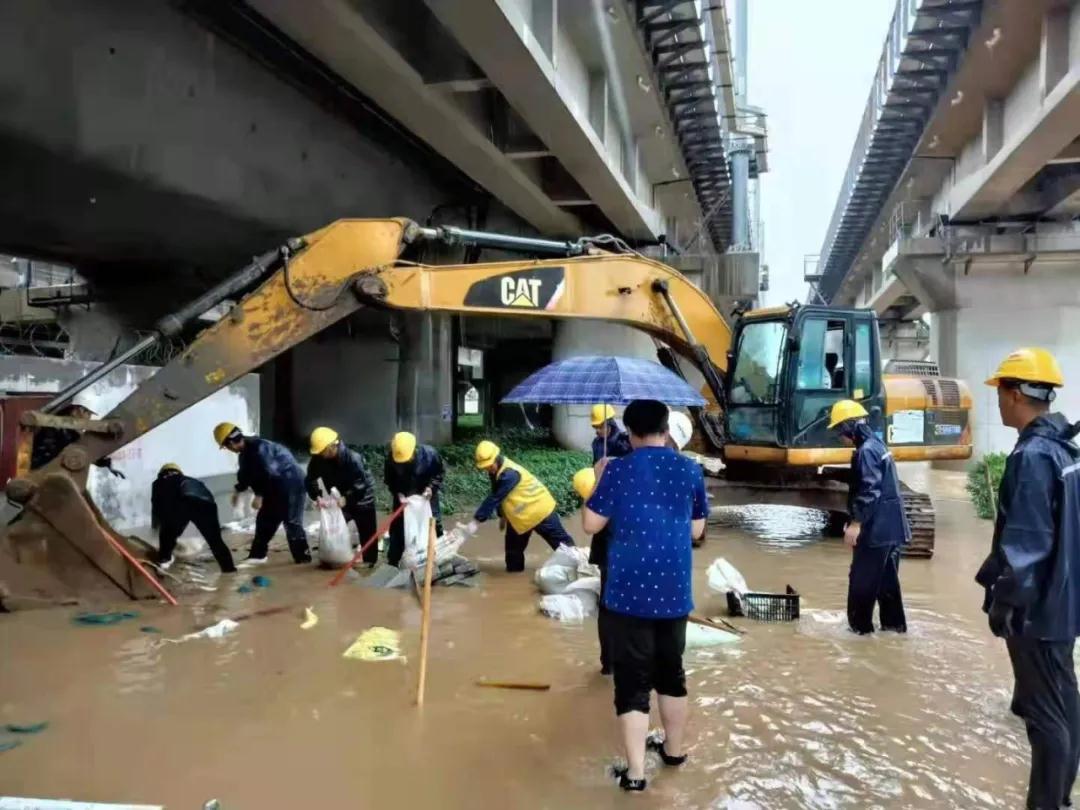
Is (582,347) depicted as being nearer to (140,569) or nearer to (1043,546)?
(140,569)

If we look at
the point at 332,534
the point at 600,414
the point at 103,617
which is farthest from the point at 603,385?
the point at 103,617

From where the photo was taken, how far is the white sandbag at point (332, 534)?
25.6ft

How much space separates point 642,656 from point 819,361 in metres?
6.72

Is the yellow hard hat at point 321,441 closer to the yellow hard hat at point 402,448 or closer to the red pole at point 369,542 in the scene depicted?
the yellow hard hat at point 402,448

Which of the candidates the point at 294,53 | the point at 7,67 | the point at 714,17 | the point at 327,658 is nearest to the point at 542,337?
the point at 714,17

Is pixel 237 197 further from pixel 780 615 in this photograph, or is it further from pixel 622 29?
pixel 780 615

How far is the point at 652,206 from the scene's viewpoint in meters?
17.4

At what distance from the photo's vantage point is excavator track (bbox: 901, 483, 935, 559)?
893 centimetres

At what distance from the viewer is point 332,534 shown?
25.7 ft

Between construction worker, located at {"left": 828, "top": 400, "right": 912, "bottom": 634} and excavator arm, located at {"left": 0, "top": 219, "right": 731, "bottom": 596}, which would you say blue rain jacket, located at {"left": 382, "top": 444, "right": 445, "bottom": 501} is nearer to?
excavator arm, located at {"left": 0, "top": 219, "right": 731, "bottom": 596}

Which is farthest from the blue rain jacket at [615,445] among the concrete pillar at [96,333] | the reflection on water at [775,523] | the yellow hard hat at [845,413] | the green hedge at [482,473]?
the concrete pillar at [96,333]

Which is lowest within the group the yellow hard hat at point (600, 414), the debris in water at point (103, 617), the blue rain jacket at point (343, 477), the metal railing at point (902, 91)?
the debris in water at point (103, 617)

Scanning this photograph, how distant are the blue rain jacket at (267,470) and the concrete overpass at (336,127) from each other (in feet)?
11.9

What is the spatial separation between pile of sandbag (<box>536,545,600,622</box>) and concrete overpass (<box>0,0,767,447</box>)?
472 centimetres
